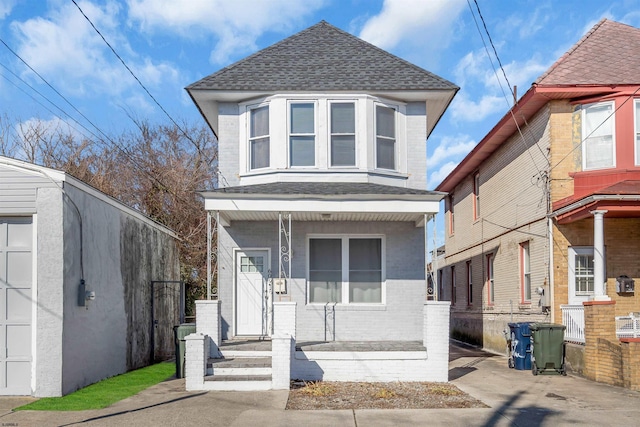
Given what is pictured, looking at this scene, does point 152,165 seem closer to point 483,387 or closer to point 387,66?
point 387,66

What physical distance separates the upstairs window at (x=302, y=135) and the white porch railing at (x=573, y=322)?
6.39 meters

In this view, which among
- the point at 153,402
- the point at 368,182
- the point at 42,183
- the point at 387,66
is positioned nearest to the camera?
the point at 153,402

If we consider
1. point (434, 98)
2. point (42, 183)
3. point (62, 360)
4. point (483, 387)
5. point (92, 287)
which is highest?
point (434, 98)

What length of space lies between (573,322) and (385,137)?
5.67m

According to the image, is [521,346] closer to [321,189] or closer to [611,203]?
[611,203]

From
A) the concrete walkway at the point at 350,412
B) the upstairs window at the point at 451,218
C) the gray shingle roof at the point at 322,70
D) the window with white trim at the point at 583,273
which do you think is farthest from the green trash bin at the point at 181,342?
the upstairs window at the point at 451,218

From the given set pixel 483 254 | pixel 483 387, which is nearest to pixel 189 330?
pixel 483 387

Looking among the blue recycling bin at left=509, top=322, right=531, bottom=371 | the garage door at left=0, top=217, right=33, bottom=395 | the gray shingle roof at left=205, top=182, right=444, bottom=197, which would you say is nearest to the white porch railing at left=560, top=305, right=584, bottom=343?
the blue recycling bin at left=509, top=322, right=531, bottom=371

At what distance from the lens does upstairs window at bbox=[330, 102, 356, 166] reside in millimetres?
14547

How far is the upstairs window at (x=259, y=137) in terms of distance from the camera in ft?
48.4

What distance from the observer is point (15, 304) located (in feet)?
36.5

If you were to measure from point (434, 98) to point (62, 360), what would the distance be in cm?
931

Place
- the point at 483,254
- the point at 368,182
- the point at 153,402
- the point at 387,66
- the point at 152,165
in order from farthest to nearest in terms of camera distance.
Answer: the point at 152,165 < the point at 483,254 < the point at 387,66 < the point at 368,182 < the point at 153,402

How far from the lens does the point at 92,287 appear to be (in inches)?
491
